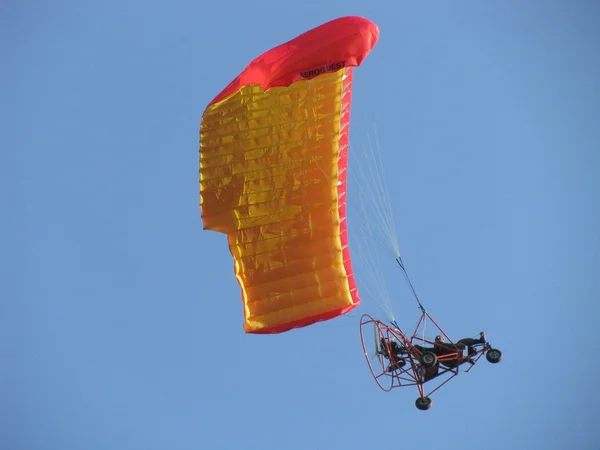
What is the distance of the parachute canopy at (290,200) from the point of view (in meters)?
17.1

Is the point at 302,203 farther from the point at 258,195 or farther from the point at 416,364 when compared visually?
the point at 416,364

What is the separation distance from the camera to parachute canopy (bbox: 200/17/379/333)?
1711 cm

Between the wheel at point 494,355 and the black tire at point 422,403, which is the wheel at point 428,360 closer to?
the black tire at point 422,403

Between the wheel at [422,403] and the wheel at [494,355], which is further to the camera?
the wheel at [422,403]

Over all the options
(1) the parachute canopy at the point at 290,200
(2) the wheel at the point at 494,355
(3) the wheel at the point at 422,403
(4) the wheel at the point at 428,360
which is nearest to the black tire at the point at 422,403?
(3) the wheel at the point at 422,403

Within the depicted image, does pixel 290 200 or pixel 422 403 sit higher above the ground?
pixel 290 200

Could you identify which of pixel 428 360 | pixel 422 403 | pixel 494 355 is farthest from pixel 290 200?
pixel 494 355

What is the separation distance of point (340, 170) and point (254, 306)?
7.46ft

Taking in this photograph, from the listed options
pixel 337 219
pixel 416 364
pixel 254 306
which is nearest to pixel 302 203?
pixel 337 219

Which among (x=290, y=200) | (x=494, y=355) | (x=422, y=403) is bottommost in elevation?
(x=422, y=403)

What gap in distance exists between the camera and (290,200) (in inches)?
677

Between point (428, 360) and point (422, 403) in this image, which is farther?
point (422, 403)

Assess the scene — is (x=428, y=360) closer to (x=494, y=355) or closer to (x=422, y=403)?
(x=422, y=403)

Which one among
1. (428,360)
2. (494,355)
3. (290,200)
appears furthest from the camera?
(494,355)
